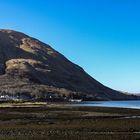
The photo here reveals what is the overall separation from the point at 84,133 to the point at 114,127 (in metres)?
8.32

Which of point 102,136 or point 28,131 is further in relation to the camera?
point 28,131

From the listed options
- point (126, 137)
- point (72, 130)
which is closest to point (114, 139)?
point (126, 137)

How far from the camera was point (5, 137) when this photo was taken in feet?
156

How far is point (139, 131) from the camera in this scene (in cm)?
5359

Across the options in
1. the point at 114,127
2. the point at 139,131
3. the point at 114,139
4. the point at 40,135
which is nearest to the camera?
the point at 114,139

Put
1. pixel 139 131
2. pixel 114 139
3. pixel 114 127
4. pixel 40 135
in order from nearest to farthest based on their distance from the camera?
pixel 114 139
pixel 40 135
pixel 139 131
pixel 114 127

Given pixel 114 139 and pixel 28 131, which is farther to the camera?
pixel 28 131

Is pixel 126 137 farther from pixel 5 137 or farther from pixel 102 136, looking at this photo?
pixel 5 137

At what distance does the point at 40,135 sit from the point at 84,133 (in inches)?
227

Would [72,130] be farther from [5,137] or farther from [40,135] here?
[5,137]

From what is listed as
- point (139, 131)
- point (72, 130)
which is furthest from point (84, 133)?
point (139, 131)

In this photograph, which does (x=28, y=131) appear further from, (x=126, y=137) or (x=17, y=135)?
(x=126, y=137)

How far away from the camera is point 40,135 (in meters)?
49.4

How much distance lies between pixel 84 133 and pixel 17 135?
848 cm
